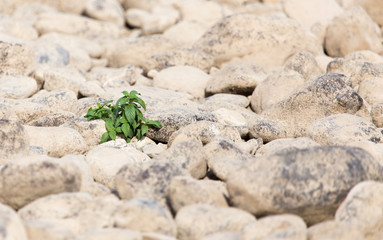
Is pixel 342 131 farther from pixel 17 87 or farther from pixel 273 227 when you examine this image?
pixel 17 87

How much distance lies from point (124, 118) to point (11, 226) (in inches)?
108

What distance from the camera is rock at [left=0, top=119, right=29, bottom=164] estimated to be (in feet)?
17.4

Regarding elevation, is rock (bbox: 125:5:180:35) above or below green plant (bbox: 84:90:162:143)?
below

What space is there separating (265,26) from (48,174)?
20.0 feet

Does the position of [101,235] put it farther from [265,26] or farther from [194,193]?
[265,26]

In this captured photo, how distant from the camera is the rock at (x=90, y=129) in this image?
6250 millimetres

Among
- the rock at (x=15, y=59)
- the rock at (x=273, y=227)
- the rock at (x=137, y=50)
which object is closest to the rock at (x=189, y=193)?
the rock at (x=273, y=227)

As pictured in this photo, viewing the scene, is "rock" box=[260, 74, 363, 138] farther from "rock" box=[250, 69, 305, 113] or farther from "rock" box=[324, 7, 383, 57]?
"rock" box=[324, 7, 383, 57]

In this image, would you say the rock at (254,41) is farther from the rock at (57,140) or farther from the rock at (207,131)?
the rock at (57,140)

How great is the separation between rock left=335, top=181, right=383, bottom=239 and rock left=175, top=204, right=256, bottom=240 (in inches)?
24.4

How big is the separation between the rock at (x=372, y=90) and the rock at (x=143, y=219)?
4078 mm

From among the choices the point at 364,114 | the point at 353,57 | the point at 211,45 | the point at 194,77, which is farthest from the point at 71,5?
the point at 364,114

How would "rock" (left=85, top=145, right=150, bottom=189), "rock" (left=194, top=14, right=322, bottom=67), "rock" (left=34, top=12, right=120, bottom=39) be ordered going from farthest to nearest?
"rock" (left=34, top=12, right=120, bottom=39) → "rock" (left=194, top=14, right=322, bottom=67) → "rock" (left=85, top=145, right=150, bottom=189)

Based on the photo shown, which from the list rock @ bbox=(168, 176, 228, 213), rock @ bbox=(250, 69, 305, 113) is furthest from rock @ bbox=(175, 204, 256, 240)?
rock @ bbox=(250, 69, 305, 113)
